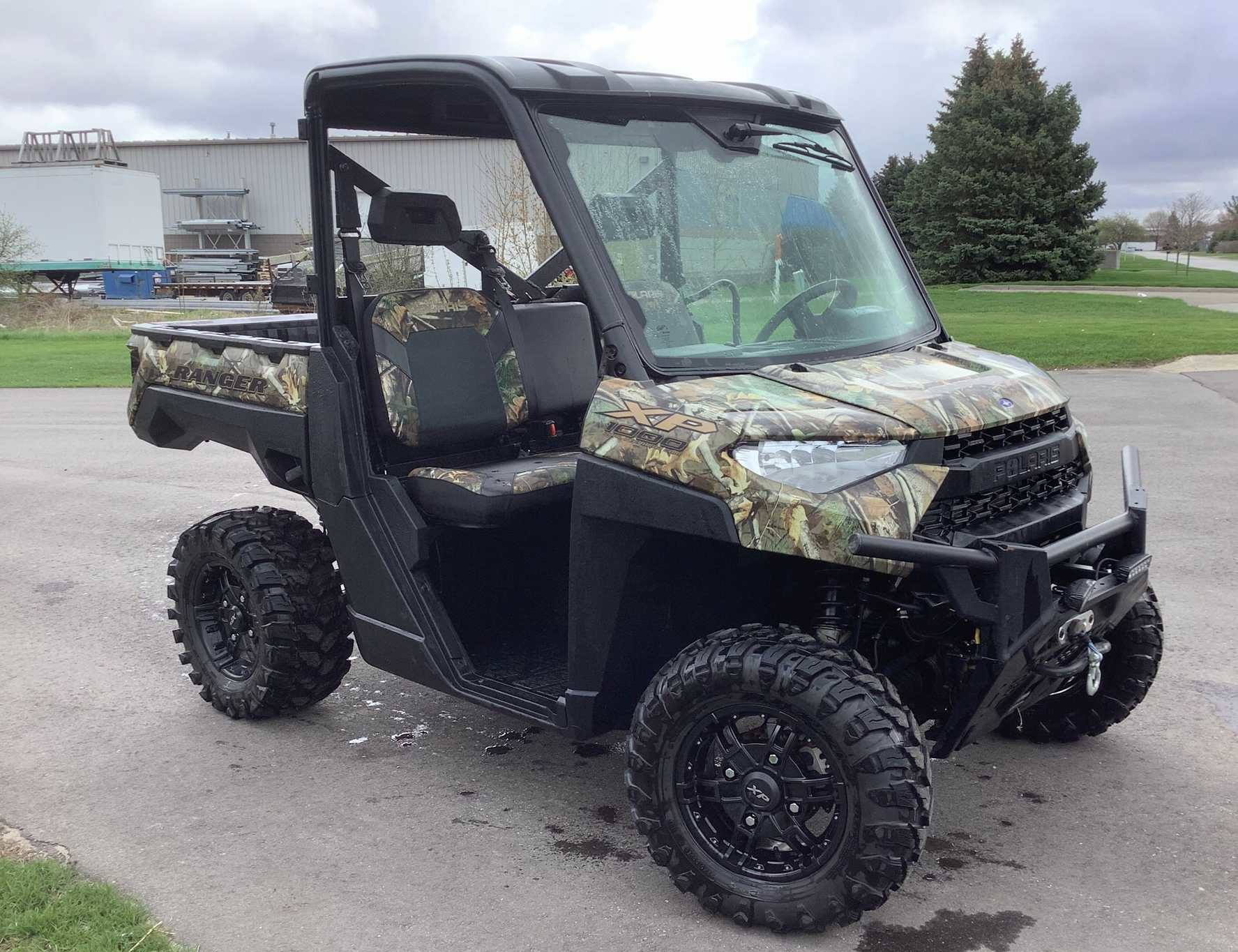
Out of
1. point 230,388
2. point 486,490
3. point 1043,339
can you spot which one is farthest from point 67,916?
point 1043,339

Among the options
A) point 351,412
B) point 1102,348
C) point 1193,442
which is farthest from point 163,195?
point 351,412

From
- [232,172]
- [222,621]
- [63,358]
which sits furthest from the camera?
[232,172]

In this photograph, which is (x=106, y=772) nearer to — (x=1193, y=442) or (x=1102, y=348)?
(x=1193, y=442)

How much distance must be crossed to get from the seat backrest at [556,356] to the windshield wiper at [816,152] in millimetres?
980

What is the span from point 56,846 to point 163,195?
179ft

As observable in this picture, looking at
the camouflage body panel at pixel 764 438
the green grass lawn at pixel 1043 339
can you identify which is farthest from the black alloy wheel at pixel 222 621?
the green grass lawn at pixel 1043 339

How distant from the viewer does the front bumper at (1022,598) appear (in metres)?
2.96

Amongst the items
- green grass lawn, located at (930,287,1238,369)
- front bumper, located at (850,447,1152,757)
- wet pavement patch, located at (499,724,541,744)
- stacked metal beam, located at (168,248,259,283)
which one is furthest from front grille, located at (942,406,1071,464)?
stacked metal beam, located at (168,248,259,283)

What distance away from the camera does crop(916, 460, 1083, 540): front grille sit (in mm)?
3141

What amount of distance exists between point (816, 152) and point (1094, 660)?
1.75 meters

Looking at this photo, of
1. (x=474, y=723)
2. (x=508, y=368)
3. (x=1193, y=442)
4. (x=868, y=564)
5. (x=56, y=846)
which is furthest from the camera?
(x=1193, y=442)

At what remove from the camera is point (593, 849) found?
146 inches

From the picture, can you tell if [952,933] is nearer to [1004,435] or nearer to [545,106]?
[1004,435]

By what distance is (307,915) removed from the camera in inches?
131
